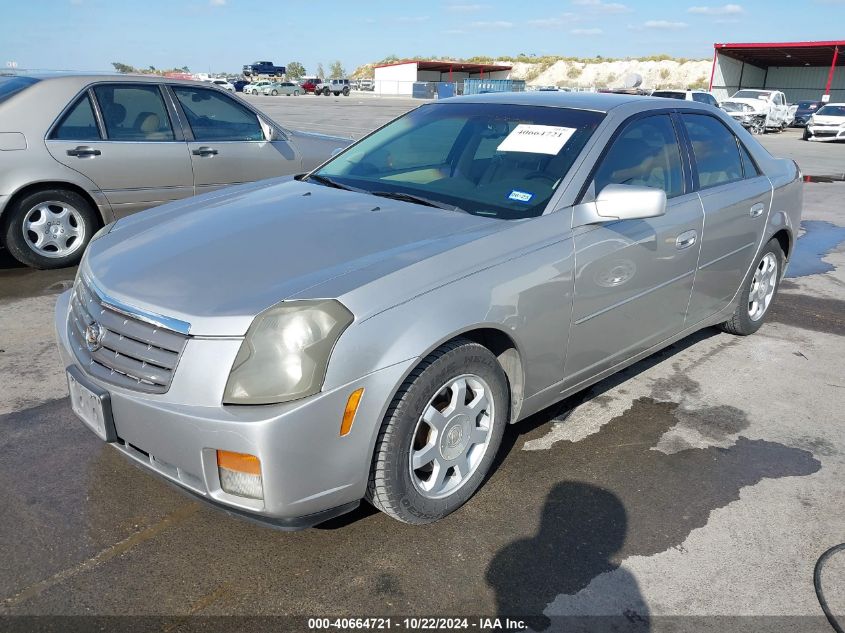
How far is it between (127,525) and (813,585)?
2575 millimetres

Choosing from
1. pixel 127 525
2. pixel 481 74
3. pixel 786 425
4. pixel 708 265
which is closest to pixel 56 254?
pixel 127 525

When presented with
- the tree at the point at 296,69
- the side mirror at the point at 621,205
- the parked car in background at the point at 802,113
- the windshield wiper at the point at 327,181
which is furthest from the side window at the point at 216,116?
the tree at the point at 296,69

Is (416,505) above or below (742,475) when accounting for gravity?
above

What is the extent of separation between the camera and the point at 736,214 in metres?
4.22

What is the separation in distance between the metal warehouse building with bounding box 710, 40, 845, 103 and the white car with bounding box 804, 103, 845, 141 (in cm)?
1417

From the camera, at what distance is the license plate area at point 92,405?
249 cm

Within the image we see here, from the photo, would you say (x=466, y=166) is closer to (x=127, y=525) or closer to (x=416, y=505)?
(x=416, y=505)

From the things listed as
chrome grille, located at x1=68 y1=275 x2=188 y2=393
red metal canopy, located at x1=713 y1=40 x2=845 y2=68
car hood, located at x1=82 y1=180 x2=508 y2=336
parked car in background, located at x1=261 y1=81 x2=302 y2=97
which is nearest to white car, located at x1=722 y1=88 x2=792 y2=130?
red metal canopy, located at x1=713 y1=40 x2=845 y2=68

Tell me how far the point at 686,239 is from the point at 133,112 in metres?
4.99

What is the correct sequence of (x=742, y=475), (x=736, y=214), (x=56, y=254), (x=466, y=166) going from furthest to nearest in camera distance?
(x=56, y=254), (x=736, y=214), (x=466, y=166), (x=742, y=475)

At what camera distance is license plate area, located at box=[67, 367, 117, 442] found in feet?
8.16

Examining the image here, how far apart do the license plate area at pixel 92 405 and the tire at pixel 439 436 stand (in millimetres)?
951

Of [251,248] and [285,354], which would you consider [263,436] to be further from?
[251,248]

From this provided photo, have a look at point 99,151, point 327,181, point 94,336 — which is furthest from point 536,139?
point 99,151
